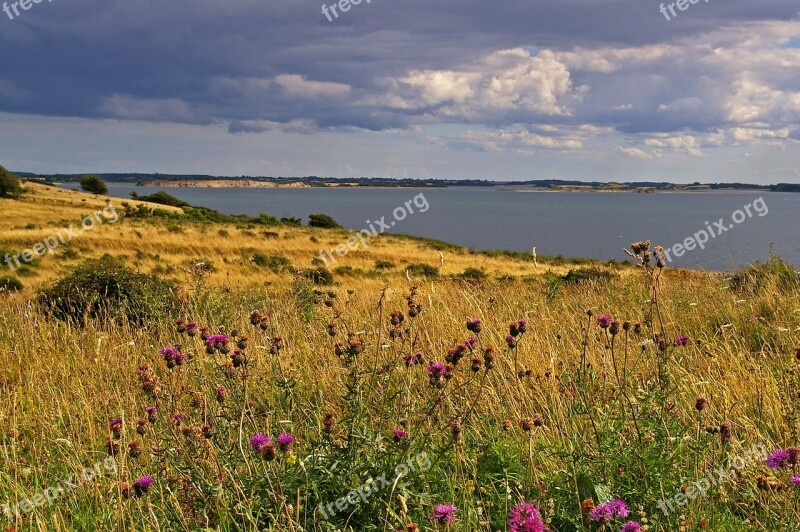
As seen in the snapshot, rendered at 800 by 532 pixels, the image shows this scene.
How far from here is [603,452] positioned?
3.12 meters

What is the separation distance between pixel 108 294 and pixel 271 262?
2913cm

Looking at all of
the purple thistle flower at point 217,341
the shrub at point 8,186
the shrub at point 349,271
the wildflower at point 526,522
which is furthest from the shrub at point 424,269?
the shrub at point 8,186

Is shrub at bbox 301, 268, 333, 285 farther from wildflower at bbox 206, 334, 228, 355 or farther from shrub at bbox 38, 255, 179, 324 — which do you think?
wildflower at bbox 206, 334, 228, 355

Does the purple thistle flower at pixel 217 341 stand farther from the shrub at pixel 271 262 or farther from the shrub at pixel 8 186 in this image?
the shrub at pixel 8 186

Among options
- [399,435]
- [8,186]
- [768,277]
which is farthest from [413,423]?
[8,186]

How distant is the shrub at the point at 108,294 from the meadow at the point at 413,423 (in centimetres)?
58

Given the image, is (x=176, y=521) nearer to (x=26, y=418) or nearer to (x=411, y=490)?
(x=411, y=490)

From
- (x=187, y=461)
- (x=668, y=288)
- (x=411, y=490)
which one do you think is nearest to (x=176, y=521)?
(x=187, y=461)

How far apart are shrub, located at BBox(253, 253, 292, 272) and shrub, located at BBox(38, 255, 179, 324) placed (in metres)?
25.9

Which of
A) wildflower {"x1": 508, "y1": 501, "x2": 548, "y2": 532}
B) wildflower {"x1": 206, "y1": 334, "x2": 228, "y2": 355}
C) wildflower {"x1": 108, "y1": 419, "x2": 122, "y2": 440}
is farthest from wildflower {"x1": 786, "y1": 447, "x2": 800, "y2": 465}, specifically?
wildflower {"x1": 108, "y1": 419, "x2": 122, "y2": 440}

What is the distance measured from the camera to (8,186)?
226 ft

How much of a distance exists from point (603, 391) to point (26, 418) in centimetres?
401

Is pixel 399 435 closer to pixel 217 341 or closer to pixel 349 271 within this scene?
pixel 217 341

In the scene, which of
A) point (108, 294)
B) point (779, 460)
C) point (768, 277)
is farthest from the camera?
point (108, 294)
